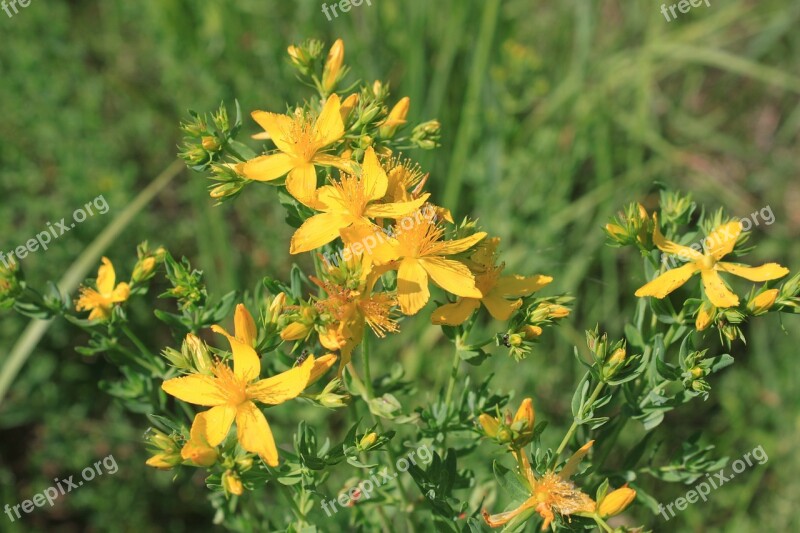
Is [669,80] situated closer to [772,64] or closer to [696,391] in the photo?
[772,64]

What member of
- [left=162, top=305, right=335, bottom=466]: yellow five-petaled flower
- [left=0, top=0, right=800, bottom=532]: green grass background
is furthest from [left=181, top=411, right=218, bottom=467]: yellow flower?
[left=0, top=0, right=800, bottom=532]: green grass background

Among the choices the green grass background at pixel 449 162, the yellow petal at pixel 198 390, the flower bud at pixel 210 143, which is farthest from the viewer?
the green grass background at pixel 449 162

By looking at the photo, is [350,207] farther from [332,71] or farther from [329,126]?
[332,71]

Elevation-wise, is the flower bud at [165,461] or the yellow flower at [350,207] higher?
the yellow flower at [350,207]

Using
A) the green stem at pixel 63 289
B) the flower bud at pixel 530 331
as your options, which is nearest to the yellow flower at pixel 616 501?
the flower bud at pixel 530 331

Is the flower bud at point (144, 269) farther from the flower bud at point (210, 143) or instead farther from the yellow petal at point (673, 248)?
the yellow petal at point (673, 248)

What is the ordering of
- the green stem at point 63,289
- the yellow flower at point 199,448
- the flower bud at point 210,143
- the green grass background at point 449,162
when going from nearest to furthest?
the yellow flower at point 199,448, the flower bud at point 210,143, the green stem at point 63,289, the green grass background at point 449,162

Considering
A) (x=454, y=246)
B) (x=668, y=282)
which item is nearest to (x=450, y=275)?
(x=454, y=246)
